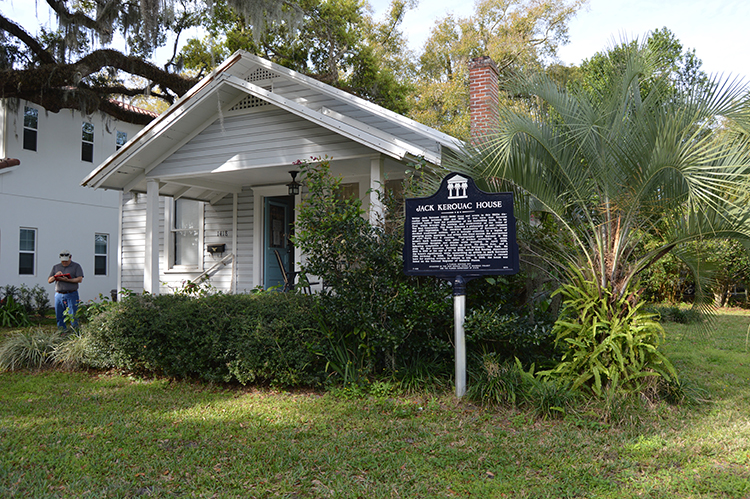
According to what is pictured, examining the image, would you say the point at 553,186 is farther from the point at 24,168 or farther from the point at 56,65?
the point at 24,168

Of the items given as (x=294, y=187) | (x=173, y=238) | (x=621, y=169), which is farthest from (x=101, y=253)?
(x=621, y=169)

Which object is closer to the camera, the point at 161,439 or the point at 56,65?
the point at 161,439

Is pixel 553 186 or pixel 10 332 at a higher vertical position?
pixel 553 186

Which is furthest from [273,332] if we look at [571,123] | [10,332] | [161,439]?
[10,332]

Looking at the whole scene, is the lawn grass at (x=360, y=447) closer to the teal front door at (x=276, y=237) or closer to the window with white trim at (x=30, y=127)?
the teal front door at (x=276, y=237)

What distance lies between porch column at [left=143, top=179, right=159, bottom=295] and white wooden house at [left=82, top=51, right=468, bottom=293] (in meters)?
0.02

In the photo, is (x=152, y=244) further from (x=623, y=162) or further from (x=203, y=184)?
(x=623, y=162)

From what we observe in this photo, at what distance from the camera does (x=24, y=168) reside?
51.8ft

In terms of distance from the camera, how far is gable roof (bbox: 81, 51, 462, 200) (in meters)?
8.68

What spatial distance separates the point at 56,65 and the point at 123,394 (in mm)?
10547

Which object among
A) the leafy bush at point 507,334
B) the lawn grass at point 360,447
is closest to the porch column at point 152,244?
the lawn grass at point 360,447

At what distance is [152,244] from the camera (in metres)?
10.5

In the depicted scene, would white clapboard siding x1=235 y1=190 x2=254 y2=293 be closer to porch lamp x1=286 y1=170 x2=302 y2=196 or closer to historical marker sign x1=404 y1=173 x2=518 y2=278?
porch lamp x1=286 y1=170 x2=302 y2=196

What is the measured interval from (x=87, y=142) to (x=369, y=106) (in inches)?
463
